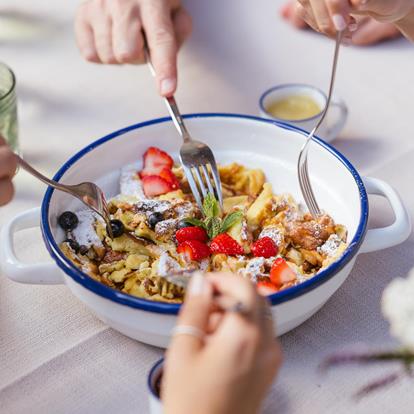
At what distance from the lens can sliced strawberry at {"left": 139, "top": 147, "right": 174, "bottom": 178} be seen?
146 centimetres

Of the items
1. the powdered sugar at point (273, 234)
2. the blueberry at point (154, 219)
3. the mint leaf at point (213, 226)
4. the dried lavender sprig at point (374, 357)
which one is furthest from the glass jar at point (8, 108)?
the dried lavender sprig at point (374, 357)

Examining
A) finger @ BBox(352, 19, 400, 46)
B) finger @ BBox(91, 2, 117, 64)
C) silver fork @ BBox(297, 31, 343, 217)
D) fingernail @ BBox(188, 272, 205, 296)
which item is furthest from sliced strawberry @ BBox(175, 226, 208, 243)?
finger @ BBox(352, 19, 400, 46)

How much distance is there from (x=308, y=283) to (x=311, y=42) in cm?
112

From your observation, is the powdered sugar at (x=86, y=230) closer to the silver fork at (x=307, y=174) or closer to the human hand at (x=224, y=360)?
the silver fork at (x=307, y=174)

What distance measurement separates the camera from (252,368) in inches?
28.4

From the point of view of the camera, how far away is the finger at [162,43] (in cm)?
151

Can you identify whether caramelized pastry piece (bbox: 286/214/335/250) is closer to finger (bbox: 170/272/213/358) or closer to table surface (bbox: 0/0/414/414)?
table surface (bbox: 0/0/414/414)

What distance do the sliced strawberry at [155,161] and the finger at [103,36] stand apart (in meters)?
0.32

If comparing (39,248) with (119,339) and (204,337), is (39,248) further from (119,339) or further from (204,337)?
(204,337)

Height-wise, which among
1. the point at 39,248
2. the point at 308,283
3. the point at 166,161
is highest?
the point at 308,283

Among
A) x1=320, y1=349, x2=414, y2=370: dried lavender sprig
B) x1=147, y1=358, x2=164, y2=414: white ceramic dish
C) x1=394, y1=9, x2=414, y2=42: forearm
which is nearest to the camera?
x1=320, y1=349, x2=414, y2=370: dried lavender sprig

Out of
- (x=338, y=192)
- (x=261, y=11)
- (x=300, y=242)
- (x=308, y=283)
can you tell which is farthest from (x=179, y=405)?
(x=261, y=11)

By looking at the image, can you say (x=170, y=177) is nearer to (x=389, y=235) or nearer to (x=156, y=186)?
(x=156, y=186)

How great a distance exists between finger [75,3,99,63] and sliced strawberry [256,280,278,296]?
0.84m
